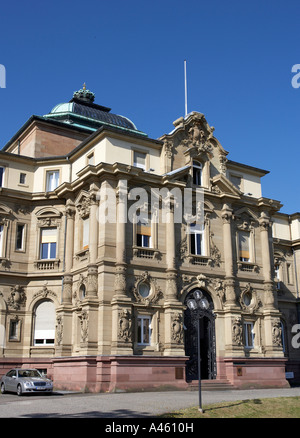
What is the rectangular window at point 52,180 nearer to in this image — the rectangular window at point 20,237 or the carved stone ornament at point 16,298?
the rectangular window at point 20,237

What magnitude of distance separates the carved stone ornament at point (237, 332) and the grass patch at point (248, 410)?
38.9 feet

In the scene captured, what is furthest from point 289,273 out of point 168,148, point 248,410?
point 248,410

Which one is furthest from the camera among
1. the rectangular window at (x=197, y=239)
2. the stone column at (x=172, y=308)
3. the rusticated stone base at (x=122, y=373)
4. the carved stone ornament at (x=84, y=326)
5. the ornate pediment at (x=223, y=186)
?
the ornate pediment at (x=223, y=186)

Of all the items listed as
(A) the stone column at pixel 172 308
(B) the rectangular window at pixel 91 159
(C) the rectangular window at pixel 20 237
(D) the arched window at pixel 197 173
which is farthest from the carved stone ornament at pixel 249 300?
(C) the rectangular window at pixel 20 237

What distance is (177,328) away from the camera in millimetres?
31297

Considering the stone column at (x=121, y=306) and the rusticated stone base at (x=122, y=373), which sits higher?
the stone column at (x=121, y=306)

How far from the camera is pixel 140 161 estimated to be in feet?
113

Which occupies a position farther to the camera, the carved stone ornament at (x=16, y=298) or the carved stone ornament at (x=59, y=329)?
the carved stone ornament at (x=16, y=298)

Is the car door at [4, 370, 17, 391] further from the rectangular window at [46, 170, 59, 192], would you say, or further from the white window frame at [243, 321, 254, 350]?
the white window frame at [243, 321, 254, 350]

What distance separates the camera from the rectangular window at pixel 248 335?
3534cm

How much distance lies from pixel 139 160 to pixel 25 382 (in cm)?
1578

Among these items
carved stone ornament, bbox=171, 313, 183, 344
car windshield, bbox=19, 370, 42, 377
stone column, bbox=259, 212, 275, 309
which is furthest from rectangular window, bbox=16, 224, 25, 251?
stone column, bbox=259, 212, 275, 309

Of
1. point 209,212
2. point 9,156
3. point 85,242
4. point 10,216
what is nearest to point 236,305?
point 209,212

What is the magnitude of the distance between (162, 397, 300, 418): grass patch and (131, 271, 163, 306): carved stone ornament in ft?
35.5
